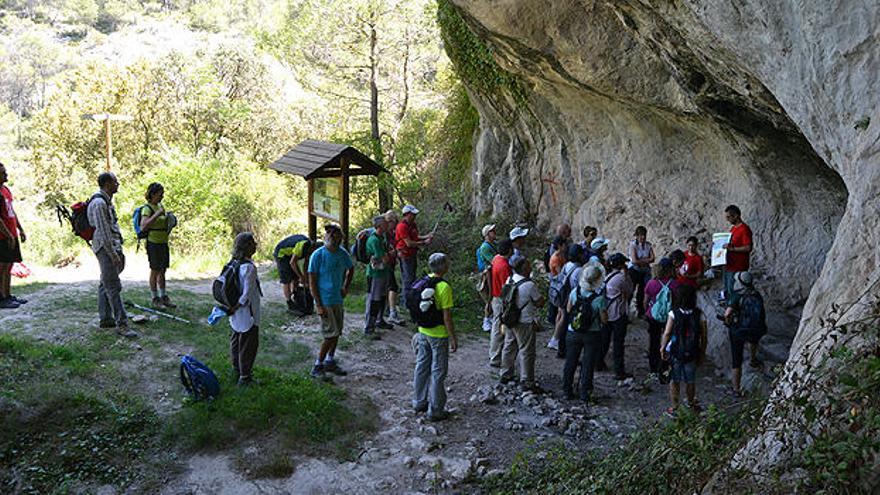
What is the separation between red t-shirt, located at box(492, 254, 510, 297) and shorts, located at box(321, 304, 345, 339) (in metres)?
1.89

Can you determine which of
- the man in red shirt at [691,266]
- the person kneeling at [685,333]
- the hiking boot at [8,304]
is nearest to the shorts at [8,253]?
the hiking boot at [8,304]

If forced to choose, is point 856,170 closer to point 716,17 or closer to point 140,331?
point 716,17

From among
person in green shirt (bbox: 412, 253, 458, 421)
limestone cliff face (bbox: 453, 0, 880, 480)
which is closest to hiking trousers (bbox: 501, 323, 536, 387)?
person in green shirt (bbox: 412, 253, 458, 421)

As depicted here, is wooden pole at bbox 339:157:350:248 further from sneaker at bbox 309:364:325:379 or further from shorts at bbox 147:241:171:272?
sneaker at bbox 309:364:325:379

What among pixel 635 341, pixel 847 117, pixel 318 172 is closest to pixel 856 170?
pixel 847 117

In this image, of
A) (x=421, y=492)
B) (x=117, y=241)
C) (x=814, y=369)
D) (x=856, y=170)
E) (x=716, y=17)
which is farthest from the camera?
(x=117, y=241)

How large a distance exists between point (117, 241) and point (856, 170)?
298 inches

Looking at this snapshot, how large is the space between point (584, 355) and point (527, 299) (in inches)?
35.1

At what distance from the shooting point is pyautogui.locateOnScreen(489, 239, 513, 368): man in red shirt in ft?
28.5

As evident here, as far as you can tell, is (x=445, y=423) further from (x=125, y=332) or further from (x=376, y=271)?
(x=125, y=332)

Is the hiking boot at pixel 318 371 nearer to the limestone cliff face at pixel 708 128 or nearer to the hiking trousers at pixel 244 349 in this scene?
the hiking trousers at pixel 244 349

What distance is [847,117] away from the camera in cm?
573

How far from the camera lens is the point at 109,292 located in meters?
8.79

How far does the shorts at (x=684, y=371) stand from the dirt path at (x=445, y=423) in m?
0.55
